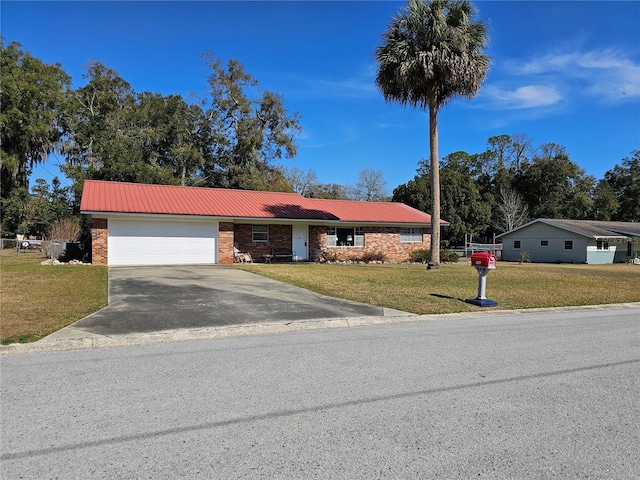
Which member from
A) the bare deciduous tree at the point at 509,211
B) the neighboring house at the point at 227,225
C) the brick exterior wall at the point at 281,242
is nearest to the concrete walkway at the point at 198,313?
the brick exterior wall at the point at 281,242

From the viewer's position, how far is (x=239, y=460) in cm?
318

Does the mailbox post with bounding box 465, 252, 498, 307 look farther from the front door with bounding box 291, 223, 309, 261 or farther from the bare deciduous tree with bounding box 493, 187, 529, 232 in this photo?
the bare deciduous tree with bounding box 493, 187, 529, 232

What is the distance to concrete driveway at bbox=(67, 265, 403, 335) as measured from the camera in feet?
25.8

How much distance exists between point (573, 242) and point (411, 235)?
17.1 m

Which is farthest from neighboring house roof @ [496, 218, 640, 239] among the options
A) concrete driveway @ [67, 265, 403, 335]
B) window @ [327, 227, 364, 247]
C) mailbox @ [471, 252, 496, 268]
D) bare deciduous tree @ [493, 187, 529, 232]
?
concrete driveway @ [67, 265, 403, 335]

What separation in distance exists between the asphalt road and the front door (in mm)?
19279

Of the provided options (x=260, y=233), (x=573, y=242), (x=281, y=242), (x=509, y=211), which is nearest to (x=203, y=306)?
(x=260, y=233)

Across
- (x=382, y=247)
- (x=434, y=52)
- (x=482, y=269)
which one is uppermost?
(x=434, y=52)

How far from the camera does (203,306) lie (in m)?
9.63

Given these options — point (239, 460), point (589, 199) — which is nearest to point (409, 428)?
point (239, 460)

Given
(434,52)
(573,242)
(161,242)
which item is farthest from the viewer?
(573,242)

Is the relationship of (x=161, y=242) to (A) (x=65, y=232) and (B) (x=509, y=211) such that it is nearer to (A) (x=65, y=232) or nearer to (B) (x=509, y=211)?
(A) (x=65, y=232)

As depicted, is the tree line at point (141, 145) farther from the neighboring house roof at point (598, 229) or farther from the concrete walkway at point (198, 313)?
the concrete walkway at point (198, 313)

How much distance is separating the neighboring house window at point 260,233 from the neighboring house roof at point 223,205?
0.94m
